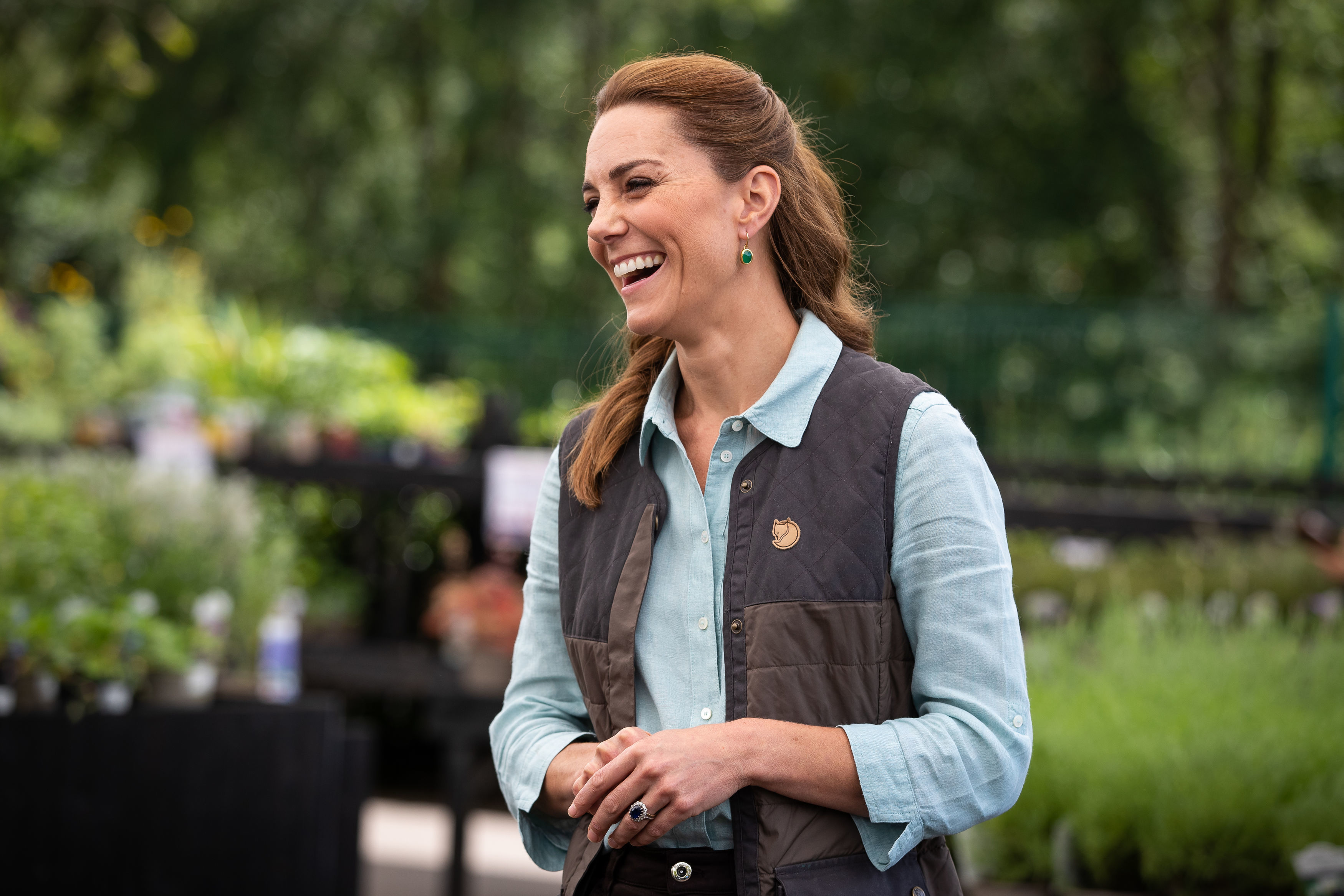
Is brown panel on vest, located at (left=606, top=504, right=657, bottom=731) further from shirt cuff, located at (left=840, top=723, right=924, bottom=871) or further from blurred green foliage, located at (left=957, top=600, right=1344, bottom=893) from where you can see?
blurred green foliage, located at (left=957, top=600, right=1344, bottom=893)

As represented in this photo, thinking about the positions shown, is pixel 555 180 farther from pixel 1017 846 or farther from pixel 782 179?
pixel 782 179

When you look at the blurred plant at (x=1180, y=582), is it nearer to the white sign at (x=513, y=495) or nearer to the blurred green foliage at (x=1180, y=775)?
the blurred green foliage at (x=1180, y=775)

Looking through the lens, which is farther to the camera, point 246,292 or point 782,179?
point 246,292

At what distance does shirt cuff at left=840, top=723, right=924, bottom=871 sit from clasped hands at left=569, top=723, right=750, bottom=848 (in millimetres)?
136

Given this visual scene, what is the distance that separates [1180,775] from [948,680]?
1923 millimetres

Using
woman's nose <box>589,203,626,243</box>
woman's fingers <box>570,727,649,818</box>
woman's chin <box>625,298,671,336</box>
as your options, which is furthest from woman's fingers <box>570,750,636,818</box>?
woman's nose <box>589,203,626,243</box>

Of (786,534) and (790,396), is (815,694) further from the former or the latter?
(790,396)

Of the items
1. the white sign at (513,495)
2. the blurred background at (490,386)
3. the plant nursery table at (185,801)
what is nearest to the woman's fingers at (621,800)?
the blurred background at (490,386)

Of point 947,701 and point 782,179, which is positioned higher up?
point 782,179

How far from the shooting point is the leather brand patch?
57.7 inches

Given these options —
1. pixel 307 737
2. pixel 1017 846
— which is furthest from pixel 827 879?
pixel 307 737

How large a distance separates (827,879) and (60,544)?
3.12 m

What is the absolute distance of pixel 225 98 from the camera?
14617 mm

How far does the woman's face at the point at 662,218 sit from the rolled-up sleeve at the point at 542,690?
33 cm
